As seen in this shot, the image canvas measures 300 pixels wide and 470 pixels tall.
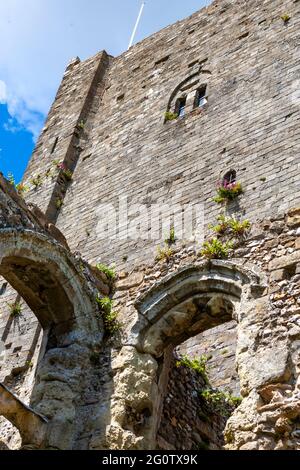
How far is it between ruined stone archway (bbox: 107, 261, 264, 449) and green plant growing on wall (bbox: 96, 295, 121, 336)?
381 mm

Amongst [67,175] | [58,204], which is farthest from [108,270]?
[67,175]

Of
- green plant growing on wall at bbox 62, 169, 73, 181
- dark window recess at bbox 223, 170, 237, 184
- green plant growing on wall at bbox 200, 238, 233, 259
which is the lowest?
green plant growing on wall at bbox 200, 238, 233, 259

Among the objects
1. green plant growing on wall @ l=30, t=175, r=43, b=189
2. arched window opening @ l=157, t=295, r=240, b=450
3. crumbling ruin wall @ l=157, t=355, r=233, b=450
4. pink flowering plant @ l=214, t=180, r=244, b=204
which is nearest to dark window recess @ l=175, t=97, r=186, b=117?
pink flowering plant @ l=214, t=180, r=244, b=204

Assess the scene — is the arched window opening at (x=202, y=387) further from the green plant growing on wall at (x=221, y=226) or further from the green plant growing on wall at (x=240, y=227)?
the green plant growing on wall at (x=221, y=226)

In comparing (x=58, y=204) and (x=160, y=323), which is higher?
(x=58, y=204)

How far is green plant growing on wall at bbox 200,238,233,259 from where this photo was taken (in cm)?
796

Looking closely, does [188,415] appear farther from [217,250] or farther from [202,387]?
[217,250]

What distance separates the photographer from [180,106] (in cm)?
1174

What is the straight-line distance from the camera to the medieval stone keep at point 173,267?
7051 mm

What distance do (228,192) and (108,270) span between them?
213 cm

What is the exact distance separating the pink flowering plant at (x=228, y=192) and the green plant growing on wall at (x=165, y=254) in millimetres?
1003

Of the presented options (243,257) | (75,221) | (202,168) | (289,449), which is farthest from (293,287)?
(75,221)

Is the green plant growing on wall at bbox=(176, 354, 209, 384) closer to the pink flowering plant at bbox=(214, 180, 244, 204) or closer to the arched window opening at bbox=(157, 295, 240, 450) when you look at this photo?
the arched window opening at bbox=(157, 295, 240, 450)
